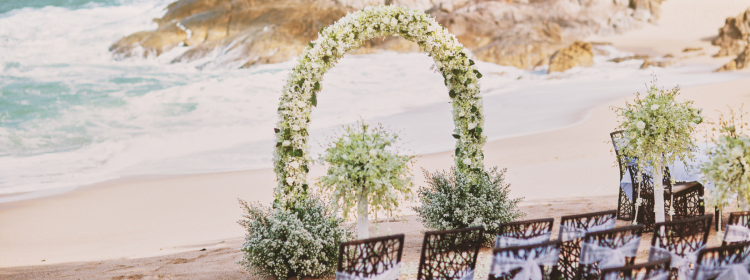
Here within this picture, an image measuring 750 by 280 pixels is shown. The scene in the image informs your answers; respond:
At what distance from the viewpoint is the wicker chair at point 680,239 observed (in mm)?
2799

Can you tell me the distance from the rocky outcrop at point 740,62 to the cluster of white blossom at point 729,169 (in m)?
17.1

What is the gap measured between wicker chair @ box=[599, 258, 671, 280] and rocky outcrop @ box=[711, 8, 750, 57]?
63.3 feet

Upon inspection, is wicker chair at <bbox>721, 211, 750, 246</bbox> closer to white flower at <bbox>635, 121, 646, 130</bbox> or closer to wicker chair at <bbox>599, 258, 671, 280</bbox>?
wicker chair at <bbox>599, 258, 671, 280</bbox>

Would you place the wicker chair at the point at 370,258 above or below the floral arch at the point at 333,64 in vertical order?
below

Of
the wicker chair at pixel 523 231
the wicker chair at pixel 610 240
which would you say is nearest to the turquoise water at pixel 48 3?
the wicker chair at pixel 523 231

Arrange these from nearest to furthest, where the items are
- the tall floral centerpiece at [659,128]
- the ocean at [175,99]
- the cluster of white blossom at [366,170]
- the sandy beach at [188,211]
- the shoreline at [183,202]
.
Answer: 1. the cluster of white blossom at [366,170]
2. the tall floral centerpiece at [659,128]
3. the sandy beach at [188,211]
4. the shoreline at [183,202]
5. the ocean at [175,99]

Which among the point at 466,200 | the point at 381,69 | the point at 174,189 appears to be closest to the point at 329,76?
the point at 381,69

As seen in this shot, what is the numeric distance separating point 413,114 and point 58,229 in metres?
11.4

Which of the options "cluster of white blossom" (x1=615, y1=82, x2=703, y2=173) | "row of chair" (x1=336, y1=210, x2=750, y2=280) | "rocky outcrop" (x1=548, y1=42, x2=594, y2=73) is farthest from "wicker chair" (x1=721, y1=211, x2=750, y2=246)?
"rocky outcrop" (x1=548, y1=42, x2=594, y2=73)

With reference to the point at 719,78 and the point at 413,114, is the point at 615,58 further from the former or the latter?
the point at 413,114

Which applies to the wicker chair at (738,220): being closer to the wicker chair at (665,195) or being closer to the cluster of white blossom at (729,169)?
the cluster of white blossom at (729,169)

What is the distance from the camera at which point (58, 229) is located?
7.04 m

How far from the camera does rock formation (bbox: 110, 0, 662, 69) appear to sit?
21359mm

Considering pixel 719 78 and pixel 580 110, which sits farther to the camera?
pixel 719 78
